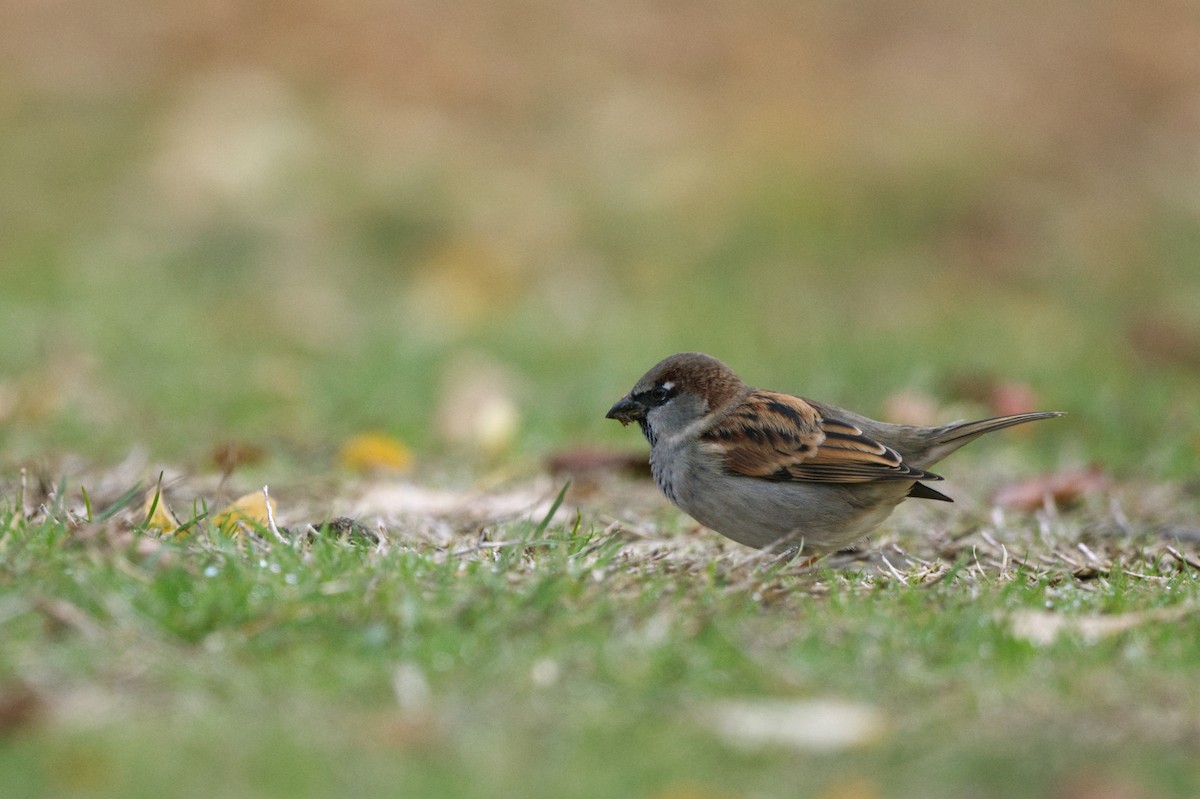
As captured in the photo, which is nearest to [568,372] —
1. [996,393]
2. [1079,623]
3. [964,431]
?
[996,393]

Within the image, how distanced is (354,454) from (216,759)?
4.15 meters

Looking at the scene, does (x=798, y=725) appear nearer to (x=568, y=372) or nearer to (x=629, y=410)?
(x=629, y=410)

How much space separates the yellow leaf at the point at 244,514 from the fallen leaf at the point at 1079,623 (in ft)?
7.24

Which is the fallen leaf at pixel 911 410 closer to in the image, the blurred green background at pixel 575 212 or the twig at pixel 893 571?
the blurred green background at pixel 575 212

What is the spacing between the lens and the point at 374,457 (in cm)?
718

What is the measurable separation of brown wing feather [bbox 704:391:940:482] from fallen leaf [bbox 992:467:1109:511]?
1.10 m

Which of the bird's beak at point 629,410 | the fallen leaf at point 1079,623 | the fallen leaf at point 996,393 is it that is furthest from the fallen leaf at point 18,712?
the fallen leaf at point 996,393

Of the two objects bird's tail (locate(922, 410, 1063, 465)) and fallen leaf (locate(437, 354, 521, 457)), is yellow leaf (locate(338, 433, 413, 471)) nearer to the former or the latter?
fallen leaf (locate(437, 354, 521, 457))

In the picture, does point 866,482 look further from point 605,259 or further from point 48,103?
point 48,103

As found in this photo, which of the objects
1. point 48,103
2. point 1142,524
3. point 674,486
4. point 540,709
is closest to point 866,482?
point 674,486

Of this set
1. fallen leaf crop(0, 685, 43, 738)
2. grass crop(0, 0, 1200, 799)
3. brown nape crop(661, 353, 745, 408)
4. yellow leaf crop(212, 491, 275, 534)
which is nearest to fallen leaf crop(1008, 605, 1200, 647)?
grass crop(0, 0, 1200, 799)

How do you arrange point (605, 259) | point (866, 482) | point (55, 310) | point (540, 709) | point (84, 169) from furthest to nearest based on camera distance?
point (84, 169) < point (605, 259) < point (55, 310) < point (866, 482) < point (540, 709)

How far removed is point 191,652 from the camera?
12.2 ft

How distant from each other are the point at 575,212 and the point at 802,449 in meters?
8.93
